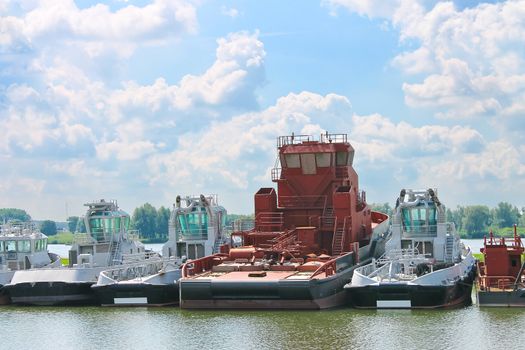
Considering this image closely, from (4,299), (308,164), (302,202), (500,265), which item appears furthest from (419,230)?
(4,299)

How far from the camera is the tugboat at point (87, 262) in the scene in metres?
40.8

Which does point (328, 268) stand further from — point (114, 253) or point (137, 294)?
point (114, 253)

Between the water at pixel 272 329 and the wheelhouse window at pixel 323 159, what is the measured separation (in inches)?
458

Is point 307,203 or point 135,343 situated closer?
point 135,343

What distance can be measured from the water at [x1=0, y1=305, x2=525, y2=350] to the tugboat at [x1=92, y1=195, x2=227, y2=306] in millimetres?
1301

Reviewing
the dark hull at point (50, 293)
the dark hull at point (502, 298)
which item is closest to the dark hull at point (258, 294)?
the dark hull at point (502, 298)

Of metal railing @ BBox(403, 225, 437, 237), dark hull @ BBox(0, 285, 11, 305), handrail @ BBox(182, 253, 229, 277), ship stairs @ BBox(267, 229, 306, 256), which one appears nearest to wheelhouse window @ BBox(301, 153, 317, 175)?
ship stairs @ BBox(267, 229, 306, 256)

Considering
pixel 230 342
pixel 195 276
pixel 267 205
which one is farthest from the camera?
pixel 267 205

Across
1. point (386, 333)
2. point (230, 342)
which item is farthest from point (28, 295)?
point (386, 333)

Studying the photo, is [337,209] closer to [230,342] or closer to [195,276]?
[195,276]

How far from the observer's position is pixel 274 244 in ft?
135

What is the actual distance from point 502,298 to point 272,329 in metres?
9.43

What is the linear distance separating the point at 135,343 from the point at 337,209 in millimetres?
15028

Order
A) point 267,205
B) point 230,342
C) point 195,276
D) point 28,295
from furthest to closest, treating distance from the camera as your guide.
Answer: point 267,205 < point 28,295 < point 195,276 < point 230,342
